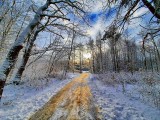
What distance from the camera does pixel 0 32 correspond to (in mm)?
14266

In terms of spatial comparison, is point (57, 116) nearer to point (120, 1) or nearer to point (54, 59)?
point (120, 1)

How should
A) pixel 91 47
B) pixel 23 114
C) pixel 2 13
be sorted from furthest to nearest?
1. pixel 91 47
2. pixel 2 13
3. pixel 23 114

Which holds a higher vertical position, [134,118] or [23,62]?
[23,62]

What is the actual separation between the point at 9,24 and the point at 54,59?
14.0 meters

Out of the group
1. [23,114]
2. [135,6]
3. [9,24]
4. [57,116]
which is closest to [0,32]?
[9,24]

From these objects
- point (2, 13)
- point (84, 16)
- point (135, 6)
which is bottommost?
point (135, 6)

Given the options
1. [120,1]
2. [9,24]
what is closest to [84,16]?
[120,1]

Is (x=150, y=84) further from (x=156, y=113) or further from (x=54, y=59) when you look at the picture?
(x=54, y=59)

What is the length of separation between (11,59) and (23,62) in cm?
909

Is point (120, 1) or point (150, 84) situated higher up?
point (120, 1)

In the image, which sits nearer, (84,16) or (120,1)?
(120,1)

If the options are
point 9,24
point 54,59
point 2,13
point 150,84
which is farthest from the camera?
point 54,59

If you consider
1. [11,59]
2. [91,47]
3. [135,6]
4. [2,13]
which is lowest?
[11,59]

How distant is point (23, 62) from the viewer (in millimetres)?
15680
